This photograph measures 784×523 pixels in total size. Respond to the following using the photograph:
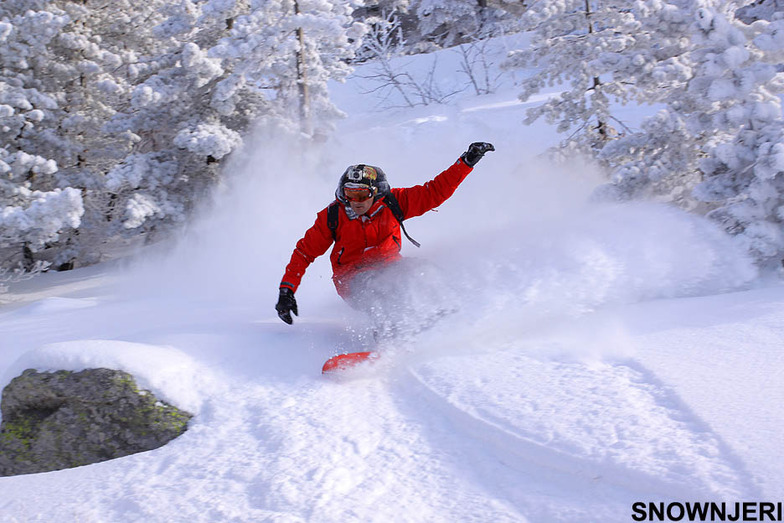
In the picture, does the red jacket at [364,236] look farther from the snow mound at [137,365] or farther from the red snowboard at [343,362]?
the snow mound at [137,365]

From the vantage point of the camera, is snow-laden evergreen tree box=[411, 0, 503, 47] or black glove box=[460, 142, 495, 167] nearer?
black glove box=[460, 142, 495, 167]

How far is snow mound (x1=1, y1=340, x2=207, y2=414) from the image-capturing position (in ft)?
13.7

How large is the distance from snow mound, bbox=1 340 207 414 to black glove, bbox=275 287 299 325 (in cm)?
94

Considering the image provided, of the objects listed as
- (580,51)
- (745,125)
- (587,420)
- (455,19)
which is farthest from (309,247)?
(455,19)

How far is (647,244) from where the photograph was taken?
5816mm

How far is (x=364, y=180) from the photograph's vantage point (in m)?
5.34

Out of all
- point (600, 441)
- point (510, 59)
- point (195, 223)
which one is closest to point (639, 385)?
point (600, 441)

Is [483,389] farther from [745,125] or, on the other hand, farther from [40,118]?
[40,118]

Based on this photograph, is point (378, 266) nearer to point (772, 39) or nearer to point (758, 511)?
point (758, 511)

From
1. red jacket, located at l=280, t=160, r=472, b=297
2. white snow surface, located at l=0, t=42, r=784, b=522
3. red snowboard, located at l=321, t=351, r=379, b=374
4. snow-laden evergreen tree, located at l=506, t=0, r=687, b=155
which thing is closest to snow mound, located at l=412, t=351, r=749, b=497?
white snow surface, located at l=0, t=42, r=784, b=522

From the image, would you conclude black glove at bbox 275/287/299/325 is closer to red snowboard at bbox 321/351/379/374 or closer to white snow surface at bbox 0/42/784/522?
white snow surface at bbox 0/42/784/522

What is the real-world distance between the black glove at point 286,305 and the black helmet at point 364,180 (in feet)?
3.20

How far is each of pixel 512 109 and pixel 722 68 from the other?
31.0ft

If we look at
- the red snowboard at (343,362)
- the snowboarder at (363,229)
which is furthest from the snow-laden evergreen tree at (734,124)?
the red snowboard at (343,362)
